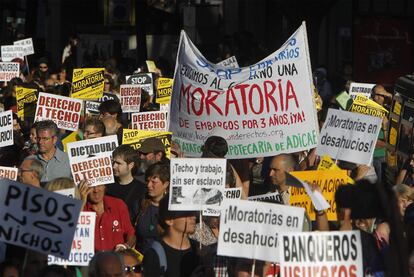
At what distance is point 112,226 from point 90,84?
8.73 metres

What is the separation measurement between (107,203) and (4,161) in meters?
3.68

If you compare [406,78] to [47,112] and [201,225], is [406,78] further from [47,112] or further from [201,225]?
[201,225]

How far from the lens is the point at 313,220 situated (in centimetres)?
1071

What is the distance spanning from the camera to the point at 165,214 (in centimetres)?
969

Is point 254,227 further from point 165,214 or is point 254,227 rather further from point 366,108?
point 366,108

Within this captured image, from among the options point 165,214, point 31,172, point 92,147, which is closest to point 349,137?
point 92,147

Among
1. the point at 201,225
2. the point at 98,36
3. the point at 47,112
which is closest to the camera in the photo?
the point at 201,225

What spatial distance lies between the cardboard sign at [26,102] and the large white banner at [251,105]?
4417mm

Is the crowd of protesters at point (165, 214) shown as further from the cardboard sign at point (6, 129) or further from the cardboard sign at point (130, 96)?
the cardboard sign at point (130, 96)

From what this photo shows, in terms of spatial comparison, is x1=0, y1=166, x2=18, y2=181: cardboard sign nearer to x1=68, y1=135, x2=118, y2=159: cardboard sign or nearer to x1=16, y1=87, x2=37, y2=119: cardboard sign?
x1=68, y1=135, x2=118, y2=159: cardboard sign

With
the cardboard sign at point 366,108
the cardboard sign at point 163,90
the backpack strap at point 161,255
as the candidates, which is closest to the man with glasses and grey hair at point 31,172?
the backpack strap at point 161,255

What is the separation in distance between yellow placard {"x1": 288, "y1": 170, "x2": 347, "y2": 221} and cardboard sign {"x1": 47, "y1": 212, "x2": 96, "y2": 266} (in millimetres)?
1890

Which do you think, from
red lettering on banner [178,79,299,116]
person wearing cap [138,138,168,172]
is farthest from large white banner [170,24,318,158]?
person wearing cap [138,138,168,172]

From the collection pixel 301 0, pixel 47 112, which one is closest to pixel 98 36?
pixel 301 0
